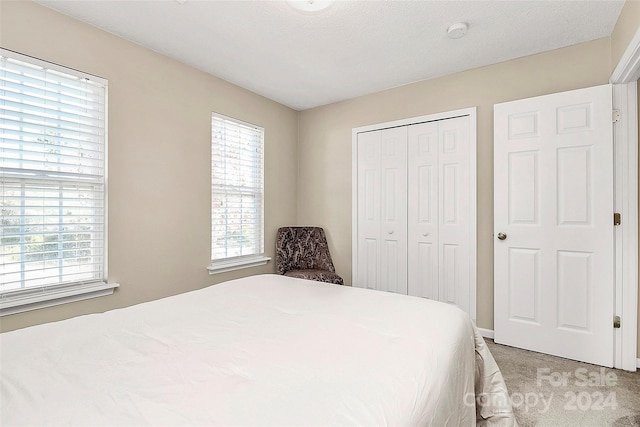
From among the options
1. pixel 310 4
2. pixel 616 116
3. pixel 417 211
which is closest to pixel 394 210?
pixel 417 211

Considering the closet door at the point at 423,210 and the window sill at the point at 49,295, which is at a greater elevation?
the closet door at the point at 423,210

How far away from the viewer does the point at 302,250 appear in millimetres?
3736

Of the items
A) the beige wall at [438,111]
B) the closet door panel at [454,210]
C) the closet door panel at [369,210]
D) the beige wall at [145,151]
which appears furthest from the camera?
the closet door panel at [369,210]

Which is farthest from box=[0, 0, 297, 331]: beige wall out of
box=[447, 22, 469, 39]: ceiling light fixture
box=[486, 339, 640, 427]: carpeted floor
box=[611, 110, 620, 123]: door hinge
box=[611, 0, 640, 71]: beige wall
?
box=[611, 110, 620, 123]: door hinge

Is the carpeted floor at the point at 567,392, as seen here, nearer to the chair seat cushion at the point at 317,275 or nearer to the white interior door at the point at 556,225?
the white interior door at the point at 556,225

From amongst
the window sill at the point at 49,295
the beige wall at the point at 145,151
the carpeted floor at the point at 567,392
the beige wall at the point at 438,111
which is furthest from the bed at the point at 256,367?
the beige wall at the point at 438,111

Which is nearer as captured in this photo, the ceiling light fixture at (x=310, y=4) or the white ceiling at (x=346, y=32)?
the ceiling light fixture at (x=310, y=4)

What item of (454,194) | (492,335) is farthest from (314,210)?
(492,335)

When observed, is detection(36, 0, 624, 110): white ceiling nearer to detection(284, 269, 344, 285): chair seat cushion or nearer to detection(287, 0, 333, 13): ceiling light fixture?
detection(287, 0, 333, 13): ceiling light fixture

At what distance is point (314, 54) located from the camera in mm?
2621

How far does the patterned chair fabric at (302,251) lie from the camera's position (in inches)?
142

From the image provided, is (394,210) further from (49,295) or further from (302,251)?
(49,295)

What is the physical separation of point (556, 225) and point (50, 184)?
3.69m

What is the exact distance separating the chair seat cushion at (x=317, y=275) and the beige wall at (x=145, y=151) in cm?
65
